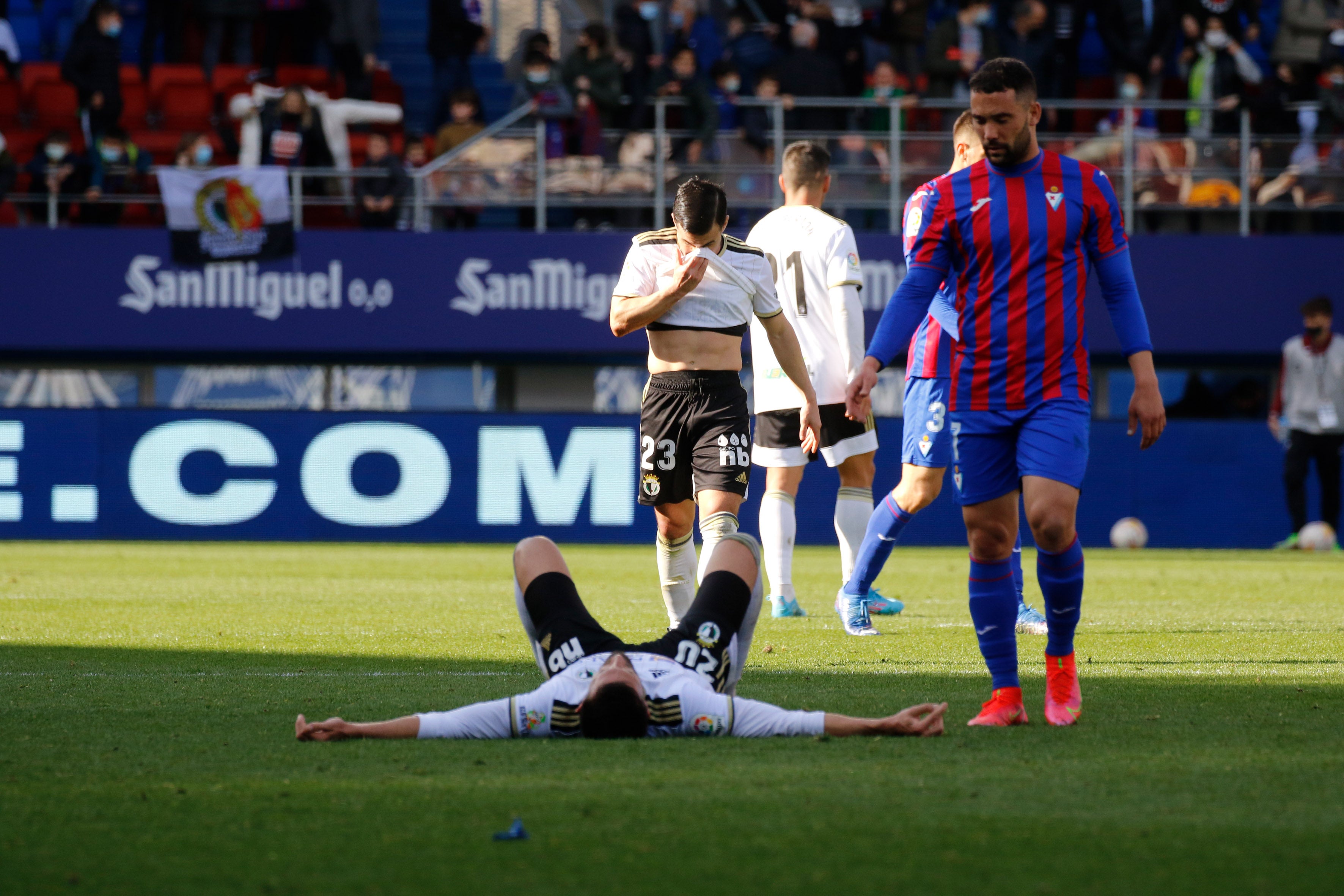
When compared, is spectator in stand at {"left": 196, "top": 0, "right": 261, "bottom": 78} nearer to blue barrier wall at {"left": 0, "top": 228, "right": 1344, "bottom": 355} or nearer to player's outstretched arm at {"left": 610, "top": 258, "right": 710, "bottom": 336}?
blue barrier wall at {"left": 0, "top": 228, "right": 1344, "bottom": 355}

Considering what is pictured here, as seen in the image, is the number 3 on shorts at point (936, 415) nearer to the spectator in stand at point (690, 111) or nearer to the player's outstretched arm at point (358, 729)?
the player's outstretched arm at point (358, 729)

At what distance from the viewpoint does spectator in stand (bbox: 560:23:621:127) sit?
17.7 m

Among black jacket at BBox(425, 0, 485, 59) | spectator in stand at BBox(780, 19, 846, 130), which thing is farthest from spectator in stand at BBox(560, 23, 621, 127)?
black jacket at BBox(425, 0, 485, 59)

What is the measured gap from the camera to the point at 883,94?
18.4 m

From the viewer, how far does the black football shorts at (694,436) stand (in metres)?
6.72

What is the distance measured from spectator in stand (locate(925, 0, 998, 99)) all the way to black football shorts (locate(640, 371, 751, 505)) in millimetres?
12444

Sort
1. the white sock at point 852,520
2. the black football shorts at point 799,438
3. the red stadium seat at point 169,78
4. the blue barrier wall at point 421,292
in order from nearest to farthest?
the black football shorts at point 799,438 < the white sock at point 852,520 < the blue barrier wall at point 421,292 < the red stadium seat at point 169,78

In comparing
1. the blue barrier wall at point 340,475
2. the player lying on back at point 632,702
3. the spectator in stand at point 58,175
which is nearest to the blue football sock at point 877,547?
the player lying on back at point 632,702

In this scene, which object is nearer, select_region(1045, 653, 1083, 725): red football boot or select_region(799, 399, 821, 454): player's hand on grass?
select_region(1045, 653, 1083, 725): red football boot

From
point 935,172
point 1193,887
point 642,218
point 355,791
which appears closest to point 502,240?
point 642,218

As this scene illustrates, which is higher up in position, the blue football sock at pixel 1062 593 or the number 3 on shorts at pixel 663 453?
the number 3 on shorts at pixel 663 453

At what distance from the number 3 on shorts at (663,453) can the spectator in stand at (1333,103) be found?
→ 45.1ft

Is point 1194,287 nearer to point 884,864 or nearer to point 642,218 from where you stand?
point 642,218

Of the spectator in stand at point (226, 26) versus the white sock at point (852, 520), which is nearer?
the white sock at point (852, 520)
